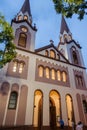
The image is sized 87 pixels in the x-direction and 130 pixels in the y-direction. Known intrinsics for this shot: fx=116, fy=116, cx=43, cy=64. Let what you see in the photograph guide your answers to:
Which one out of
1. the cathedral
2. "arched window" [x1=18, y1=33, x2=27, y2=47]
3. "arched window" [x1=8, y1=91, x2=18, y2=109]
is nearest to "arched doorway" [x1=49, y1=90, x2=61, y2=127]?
the cathedral

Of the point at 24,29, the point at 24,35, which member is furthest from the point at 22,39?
the point at 24,29

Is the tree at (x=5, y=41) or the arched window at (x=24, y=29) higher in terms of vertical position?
the arched window at (x=24, y=29)

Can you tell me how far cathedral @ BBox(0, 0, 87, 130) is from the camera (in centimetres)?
1113

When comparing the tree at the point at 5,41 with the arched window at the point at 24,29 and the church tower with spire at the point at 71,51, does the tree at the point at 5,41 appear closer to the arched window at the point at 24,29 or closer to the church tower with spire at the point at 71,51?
the arched window at the point at 24,29

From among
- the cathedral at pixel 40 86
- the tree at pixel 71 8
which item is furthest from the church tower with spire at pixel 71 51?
the tree at pixel 71 8

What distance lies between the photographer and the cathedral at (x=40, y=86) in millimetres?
11133

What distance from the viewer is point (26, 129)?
34.2ft

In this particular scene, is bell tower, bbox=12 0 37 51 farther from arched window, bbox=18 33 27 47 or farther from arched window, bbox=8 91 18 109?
arched window, bbox=8 91 18 109

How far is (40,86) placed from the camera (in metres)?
13.4

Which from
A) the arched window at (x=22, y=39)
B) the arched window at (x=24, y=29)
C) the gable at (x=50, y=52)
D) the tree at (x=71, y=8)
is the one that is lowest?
the tree at (x=71, y=8)

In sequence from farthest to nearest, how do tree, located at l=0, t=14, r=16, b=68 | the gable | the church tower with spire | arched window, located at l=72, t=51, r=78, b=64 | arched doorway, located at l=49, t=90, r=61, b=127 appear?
arched window, located at l=72, t=51, r=78, b=64 → the church tower with spire → the gable → arched doorway, located at l=49, t=90, r=61, b=127 → tree, located at l=0, t=14, r=16, b=68

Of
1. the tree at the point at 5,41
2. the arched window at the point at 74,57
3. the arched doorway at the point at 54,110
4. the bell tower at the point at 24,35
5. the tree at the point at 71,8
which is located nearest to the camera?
the tree at the point at 71,8

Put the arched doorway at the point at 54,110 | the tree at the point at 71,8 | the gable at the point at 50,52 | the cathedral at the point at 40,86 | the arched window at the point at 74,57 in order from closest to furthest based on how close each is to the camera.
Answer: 1. the tree at the point at 71,8
2. the cathedral at the point at 40,86
3. the arched doorway at the point at 54,110
4. the gable at the point at 50,52
5. the arched window at the point at 74,57

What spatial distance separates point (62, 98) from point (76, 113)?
2349 millimetres
